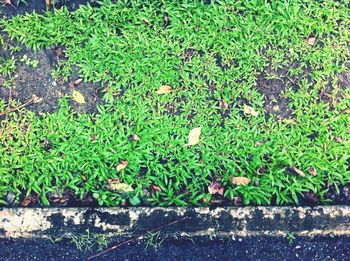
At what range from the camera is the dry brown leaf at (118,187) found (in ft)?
9.45

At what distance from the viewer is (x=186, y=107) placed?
3.04m

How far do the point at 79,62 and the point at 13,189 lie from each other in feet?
3.56

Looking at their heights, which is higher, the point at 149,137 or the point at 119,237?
the point at 149,137

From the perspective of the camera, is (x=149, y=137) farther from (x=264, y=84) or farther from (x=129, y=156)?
(x=264, y=84)

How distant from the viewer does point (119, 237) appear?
9.27ft

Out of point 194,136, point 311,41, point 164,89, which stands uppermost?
point 311,41

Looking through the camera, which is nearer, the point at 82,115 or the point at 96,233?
the point at 96,233

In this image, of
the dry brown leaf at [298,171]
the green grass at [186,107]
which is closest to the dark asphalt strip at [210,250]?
the green grass at [186,107]

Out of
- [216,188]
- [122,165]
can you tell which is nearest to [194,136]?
[216,188]

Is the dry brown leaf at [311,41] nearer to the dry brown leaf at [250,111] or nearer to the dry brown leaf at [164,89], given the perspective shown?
the dry brown leaf at [250,111]

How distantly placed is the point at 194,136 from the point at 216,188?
0.42m

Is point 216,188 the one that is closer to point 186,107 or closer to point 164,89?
point 186,107

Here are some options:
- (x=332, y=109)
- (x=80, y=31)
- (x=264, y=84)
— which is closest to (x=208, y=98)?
(x=264, y=84)

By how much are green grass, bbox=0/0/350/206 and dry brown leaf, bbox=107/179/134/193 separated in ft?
0.12
